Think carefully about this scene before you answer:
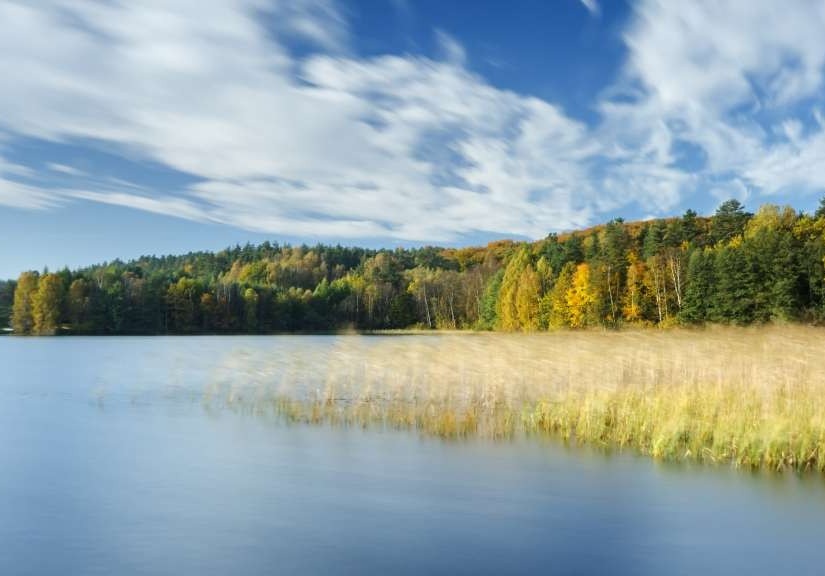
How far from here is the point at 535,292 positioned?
68.2 m

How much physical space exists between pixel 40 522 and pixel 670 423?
8958 millimetres

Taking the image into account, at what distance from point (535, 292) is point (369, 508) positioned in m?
61.8

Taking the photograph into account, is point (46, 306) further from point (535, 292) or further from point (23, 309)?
point (535, 292)

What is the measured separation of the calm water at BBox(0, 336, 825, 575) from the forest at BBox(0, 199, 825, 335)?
38.4 metres

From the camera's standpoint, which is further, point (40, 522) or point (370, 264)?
point (370, 264)

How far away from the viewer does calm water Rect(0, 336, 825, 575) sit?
6.39 metres

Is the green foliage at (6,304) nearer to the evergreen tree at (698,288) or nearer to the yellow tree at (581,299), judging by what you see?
the yellow tree at (581,299)

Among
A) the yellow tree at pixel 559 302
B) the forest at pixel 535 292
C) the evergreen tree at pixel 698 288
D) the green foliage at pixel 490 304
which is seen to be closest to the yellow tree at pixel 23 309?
the forest at pixel 535 292

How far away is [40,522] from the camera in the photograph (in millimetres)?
7359

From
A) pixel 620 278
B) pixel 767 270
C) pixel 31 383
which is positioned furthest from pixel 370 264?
pixel 31 383

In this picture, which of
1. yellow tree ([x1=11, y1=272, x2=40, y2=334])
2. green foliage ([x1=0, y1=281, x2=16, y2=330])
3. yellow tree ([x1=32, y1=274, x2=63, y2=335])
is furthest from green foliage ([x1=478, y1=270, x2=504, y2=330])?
green foliage ([x1=0, y1=281, x2=16, y2=330])

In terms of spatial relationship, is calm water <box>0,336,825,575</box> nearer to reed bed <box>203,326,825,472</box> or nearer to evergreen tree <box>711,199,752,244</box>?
reed bed <box>203,326,825,472</box>

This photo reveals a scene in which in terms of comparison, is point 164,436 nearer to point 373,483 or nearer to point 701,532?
point 373,483

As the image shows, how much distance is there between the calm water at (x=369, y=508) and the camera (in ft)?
21.0
